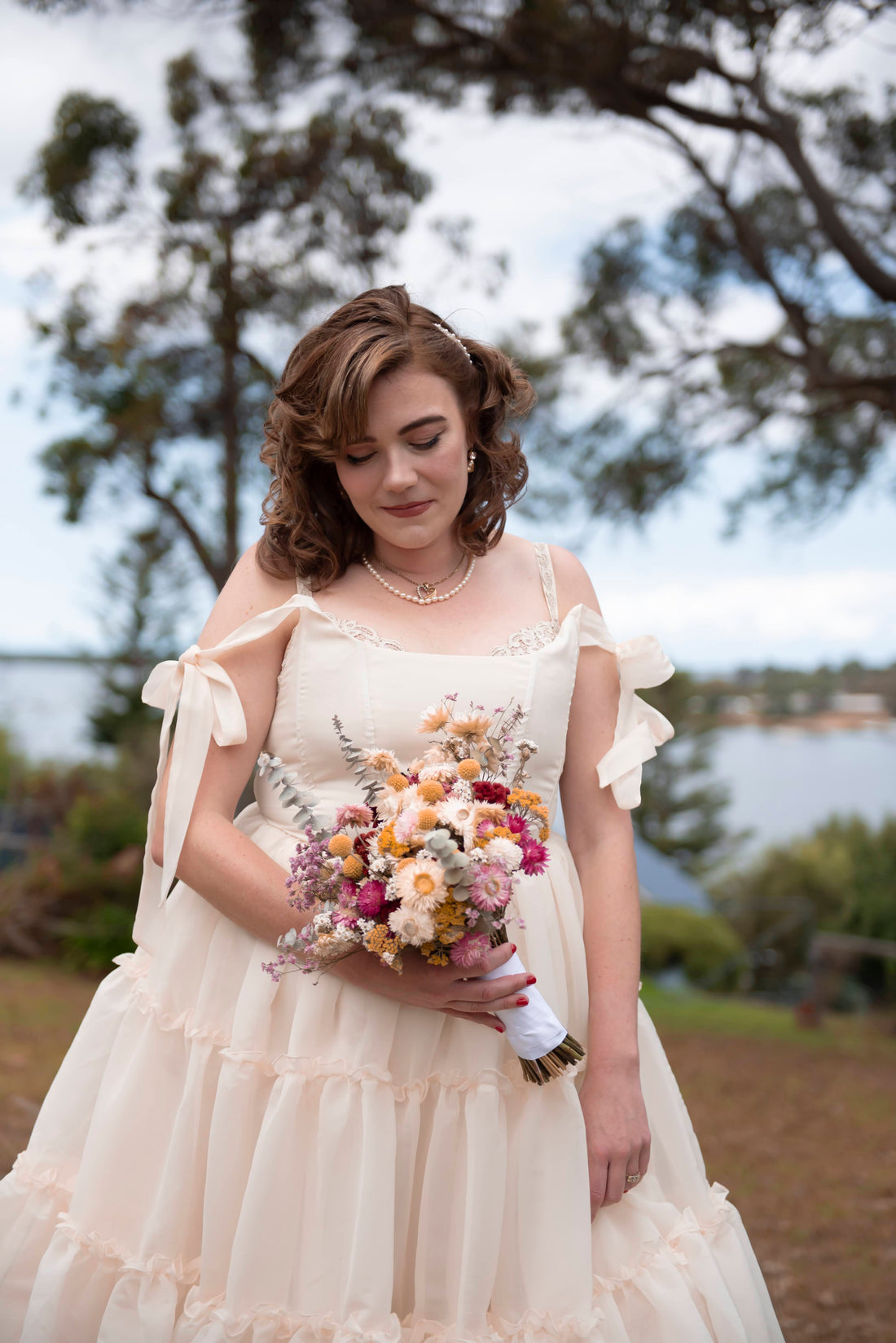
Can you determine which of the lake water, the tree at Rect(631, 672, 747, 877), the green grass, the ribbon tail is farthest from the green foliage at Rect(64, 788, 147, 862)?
the tree at Rect(631, 672, 747, 877)

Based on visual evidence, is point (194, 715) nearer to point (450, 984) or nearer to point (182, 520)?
point (450, 984)

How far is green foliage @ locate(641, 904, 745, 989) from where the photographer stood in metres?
11.6

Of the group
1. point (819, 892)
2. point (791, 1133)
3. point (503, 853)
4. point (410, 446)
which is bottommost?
point (791, 1133)

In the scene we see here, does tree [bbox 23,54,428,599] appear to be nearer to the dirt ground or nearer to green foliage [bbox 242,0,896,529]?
green foliage [bbox 242,0,896,529]

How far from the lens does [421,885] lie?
1.35 meters

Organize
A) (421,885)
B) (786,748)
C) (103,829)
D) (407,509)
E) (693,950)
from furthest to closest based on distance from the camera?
(786,748) → (693,950) → (103,829) → (407,509) → (421,885)

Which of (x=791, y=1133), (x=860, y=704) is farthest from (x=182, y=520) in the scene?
(x=860, y=704)

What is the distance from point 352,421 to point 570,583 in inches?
22.3

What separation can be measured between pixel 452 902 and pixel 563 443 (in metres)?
5.29

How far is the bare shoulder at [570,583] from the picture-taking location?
6.78 ft

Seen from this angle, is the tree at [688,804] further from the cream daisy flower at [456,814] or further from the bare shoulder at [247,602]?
the cream daisy flower at [456,814]

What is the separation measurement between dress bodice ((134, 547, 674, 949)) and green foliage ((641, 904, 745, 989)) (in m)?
10.0

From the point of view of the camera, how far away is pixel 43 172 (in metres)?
6.06

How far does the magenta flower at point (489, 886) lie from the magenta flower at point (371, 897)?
12 centimetres
